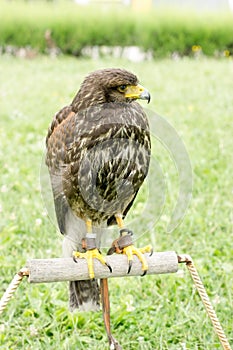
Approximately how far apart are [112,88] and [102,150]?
0.82 feet

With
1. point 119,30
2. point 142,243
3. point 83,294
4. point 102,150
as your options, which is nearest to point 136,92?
point 102,150

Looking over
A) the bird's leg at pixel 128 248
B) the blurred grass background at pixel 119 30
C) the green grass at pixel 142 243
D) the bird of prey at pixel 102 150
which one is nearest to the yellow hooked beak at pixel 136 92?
the bird of prey at pixel 102 150

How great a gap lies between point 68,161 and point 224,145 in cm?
359

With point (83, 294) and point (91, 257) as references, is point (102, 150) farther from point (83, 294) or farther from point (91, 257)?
point (83, 294)

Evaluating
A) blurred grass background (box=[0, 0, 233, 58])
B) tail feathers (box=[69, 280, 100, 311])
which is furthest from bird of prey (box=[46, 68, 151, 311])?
blurred grass background (box=[0, 0, 233, 58])

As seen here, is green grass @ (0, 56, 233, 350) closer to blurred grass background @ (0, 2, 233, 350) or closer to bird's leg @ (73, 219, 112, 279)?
blurred grass background @ (0, 2, 233, 350)

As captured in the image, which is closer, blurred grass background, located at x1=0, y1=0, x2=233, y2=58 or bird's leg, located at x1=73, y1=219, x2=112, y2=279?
bird's leg, located at x1=73, y1=219, x2=112, y2=279

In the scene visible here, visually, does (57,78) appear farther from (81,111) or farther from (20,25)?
(81,111)

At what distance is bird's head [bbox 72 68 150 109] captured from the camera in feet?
7.51

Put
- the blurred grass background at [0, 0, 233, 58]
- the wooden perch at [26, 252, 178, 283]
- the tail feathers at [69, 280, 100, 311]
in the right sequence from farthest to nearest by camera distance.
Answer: the blurred grass background at [0, 0, 233, 58]
the tail feathers at [69, 280, 100, 311]
the wooden perch at [26, 252, 178, 283]

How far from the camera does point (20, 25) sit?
1245cm

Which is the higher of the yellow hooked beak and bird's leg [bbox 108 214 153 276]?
the yellow hooked beak

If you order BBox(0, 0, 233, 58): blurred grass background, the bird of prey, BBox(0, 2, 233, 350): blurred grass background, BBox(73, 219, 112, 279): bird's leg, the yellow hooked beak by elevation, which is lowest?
BBox(0, 0, 233, 58): blurred grass background

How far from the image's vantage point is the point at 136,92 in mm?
2311
